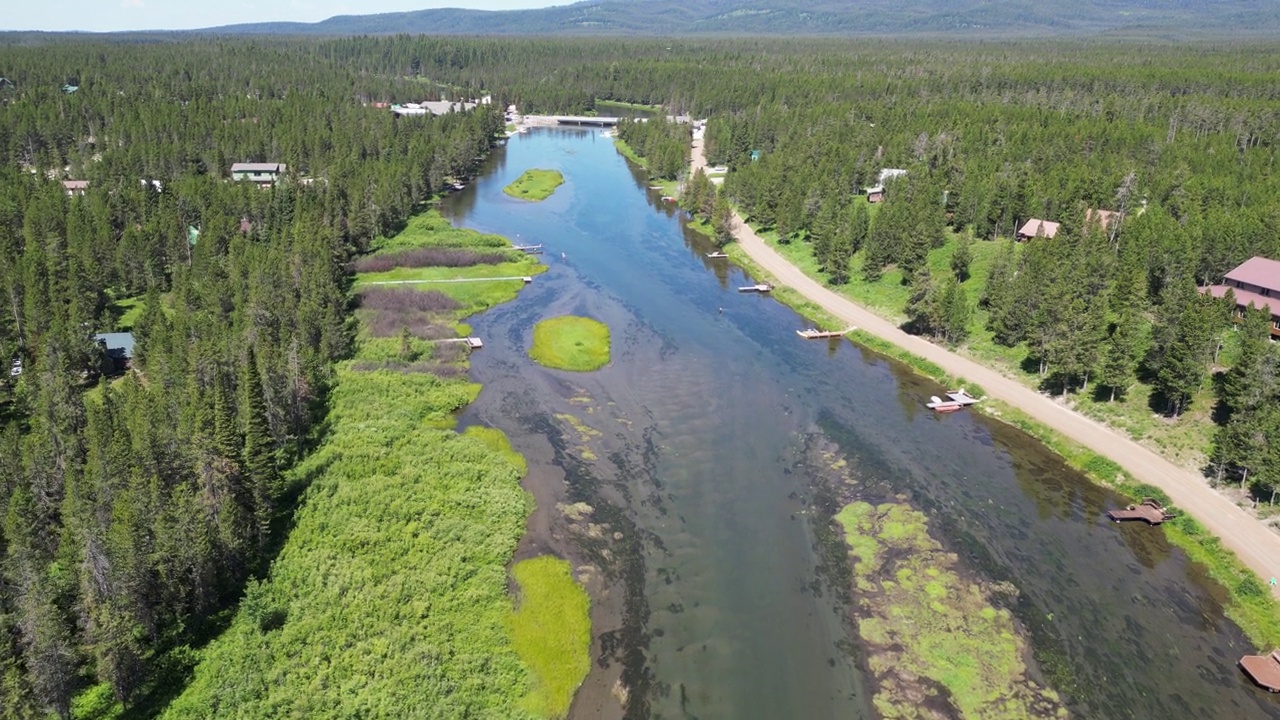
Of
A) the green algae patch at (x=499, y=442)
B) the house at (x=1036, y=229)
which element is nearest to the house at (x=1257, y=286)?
the house at (x=1036, y=229)

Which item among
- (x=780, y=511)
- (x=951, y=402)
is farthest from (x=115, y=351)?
(x=951, y=402)

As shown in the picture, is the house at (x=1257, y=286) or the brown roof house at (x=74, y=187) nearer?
the house at (x=1257, y=286)

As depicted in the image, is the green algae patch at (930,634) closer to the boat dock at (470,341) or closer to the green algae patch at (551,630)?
the green algae patch at (551,630)

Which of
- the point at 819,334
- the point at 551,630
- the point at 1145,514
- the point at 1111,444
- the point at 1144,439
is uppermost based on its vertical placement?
the point at 819,334

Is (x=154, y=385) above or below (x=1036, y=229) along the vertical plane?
below

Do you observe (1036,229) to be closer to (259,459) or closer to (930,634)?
(930,634)

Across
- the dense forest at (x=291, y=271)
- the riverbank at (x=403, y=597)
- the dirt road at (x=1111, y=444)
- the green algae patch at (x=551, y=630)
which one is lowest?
the green algae patch at (x=551, y=630)
